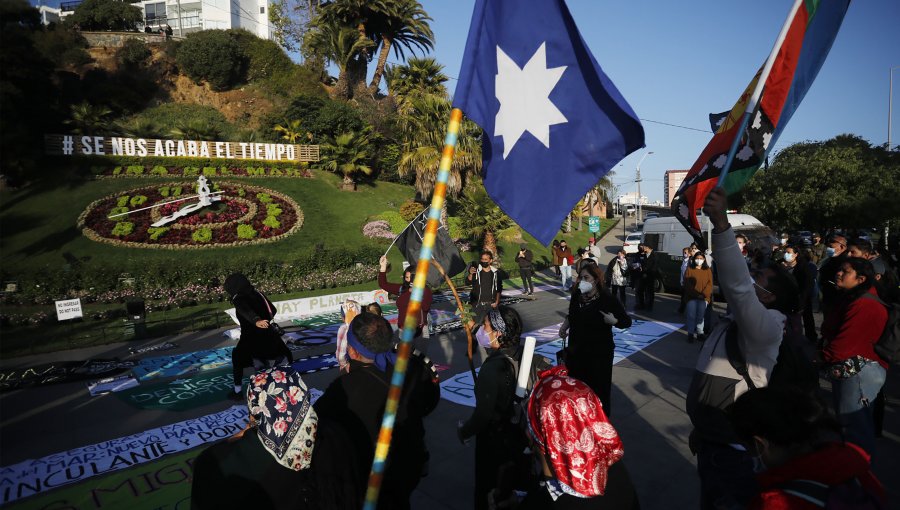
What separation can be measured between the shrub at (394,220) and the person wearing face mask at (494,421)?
2551 cm

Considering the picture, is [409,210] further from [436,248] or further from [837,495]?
[837,495]

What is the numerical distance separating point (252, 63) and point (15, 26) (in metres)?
28.3

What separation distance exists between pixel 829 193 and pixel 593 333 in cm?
2723

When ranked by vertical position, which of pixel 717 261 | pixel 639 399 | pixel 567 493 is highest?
pixel 717 261

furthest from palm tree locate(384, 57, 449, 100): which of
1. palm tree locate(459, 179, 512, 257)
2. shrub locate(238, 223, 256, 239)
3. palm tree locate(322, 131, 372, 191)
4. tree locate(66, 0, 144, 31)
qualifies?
tree locate(66, 0, 144, 31)

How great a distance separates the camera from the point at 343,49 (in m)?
44.4

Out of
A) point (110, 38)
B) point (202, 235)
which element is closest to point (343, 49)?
point (110, 38)

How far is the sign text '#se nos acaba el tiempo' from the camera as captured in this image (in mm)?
26234

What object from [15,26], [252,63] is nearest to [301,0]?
[252,63]

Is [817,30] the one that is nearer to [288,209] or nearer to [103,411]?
[103,411]

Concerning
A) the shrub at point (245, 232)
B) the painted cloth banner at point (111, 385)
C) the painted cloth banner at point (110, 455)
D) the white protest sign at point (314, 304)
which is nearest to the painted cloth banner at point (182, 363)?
the painted cloth banner at point (111, 385)

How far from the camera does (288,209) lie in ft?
89.4

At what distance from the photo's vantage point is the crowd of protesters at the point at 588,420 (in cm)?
178

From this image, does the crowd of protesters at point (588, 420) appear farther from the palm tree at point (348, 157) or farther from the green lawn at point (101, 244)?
the palm tree at point (348, 157)
